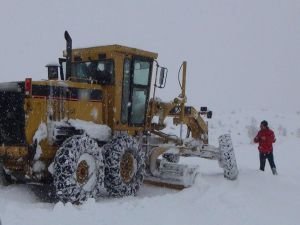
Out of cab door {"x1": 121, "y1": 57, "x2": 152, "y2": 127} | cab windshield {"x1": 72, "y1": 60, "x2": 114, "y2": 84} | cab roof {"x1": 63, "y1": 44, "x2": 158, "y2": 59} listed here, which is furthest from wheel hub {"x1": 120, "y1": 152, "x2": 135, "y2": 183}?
cab roof {"x1": 63, "y1": 44, "x2": 158, "y2": 59}

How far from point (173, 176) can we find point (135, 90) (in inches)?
73.4

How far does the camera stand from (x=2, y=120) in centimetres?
746

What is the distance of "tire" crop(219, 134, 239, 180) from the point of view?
32.3 feet

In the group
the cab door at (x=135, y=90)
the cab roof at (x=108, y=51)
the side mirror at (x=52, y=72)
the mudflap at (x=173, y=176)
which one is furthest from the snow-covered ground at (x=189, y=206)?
the cab roof at (x=108, y=51)

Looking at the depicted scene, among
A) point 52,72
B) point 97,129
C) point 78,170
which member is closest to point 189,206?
point 78,170

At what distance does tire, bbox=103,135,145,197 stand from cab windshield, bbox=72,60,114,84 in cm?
128

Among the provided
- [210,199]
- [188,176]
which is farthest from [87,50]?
[210,199]

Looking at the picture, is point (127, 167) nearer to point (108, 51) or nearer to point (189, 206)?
point (189, 206)

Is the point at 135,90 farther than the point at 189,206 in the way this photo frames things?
Yes

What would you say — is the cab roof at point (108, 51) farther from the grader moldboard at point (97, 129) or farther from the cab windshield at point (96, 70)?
the cab windshield at point (96, 70)

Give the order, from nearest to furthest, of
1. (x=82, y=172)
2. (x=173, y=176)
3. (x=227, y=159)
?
(x=82, y=172) → (x=173, y=176) → (x=227, y=159)

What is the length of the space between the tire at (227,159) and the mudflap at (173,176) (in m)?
0.69

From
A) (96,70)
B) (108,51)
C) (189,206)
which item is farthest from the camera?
(96,70)

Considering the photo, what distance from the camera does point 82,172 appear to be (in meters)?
7.62
